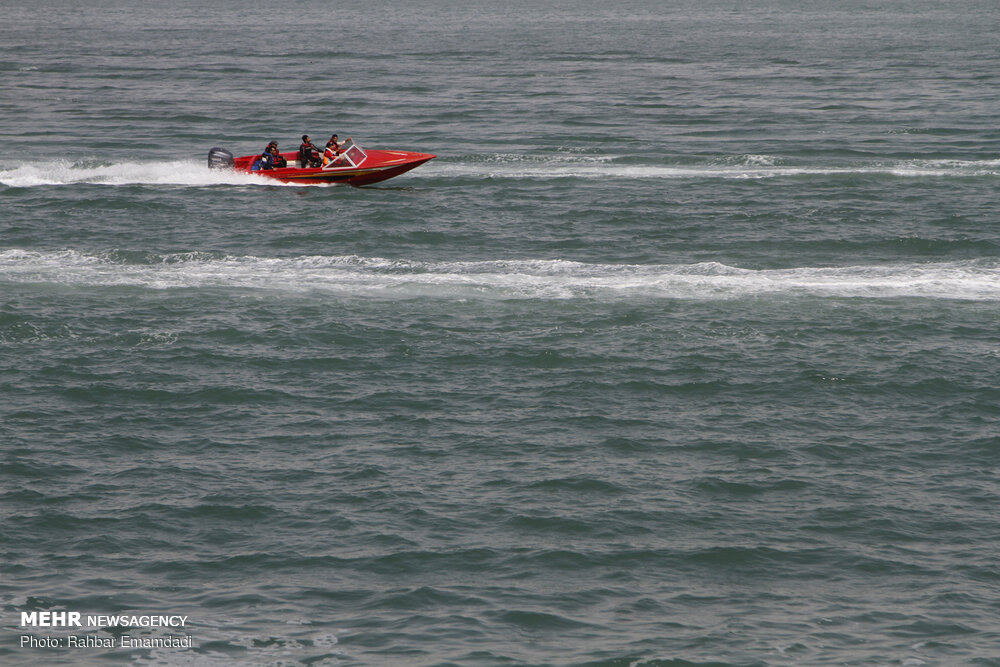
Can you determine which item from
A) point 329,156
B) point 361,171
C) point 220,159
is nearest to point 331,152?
point 329,156

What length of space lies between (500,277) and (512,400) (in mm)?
9023

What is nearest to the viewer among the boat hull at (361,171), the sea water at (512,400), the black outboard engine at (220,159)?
the sea water at (512,400)

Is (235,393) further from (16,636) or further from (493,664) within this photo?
(493,664)

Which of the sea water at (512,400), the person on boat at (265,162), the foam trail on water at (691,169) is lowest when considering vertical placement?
the sea water at (512,400)

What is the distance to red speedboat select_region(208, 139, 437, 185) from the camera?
156ft

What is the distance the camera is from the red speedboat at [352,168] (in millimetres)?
47406

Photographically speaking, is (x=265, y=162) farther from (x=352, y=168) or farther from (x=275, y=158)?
(x=352, y=168)

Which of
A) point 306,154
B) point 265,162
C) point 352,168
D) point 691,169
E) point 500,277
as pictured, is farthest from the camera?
point 691,169

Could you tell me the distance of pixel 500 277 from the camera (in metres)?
35.6

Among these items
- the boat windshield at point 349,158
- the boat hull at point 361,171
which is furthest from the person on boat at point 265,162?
the boat windshield at point 349,158

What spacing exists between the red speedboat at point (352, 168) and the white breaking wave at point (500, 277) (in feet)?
33.7

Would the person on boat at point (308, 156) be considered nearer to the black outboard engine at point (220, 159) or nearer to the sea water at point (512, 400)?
the sea water at point (512, 400)

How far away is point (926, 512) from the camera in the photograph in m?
22.0

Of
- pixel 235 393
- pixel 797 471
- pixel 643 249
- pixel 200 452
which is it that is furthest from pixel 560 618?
pixel 643 249
